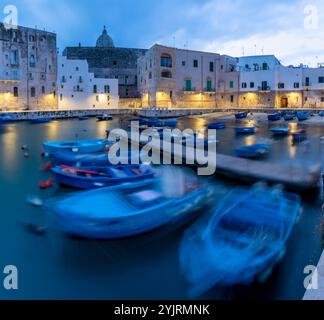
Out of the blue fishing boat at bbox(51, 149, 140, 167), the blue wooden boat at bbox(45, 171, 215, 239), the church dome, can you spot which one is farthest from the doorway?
the blue wooden boat at bbox(45, 171, 215, 239)

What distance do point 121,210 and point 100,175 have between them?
394cm

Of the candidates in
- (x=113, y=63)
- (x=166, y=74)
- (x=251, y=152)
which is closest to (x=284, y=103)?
(x=166, y=74)

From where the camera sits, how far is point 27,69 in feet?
148

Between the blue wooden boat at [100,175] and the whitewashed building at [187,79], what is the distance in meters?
37.6

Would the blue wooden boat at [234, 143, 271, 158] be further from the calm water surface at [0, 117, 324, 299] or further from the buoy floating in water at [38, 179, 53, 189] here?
the buoy floating in water at [38, 179, 53, 189]

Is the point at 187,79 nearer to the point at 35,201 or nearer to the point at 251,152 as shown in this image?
the point at 251,152

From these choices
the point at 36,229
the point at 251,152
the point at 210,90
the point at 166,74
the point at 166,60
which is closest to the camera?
the point at 36,229

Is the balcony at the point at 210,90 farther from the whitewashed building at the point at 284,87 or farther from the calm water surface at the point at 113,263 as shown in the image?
the calm water surface at the point at 113,263

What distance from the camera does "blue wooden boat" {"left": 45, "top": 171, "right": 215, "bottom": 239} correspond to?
7.71 meters

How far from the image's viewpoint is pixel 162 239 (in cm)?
803
